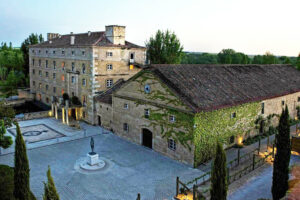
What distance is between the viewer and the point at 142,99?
26219 mm

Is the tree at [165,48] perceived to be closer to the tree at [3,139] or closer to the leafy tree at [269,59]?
the leafy tree at [269,59]

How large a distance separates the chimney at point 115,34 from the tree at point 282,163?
2494 cm

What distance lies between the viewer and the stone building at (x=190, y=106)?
868 inches

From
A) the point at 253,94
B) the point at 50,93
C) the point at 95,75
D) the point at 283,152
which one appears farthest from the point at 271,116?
the point at 50,93

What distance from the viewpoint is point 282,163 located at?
1672 centimetres

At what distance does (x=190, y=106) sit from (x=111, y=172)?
862 centimetres

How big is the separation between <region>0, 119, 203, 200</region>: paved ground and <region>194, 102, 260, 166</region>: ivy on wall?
2344 mm

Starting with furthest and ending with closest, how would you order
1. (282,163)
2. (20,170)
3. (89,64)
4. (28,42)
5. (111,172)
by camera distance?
(28,42), (89,64), (111,172), (282,163), (20,170)

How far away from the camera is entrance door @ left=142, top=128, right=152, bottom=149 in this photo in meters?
26.3

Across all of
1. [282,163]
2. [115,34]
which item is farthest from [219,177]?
[115,34]

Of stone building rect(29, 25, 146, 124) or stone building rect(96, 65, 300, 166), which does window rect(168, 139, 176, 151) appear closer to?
stone building rect(96, 65, 300, 166)

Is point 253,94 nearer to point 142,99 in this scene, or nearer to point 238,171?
point 238,171

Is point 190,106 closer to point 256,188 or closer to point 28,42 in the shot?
point 256,188

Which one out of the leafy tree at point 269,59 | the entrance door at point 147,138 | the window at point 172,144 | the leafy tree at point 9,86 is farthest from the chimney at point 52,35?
the leafy tree at point 269,59
